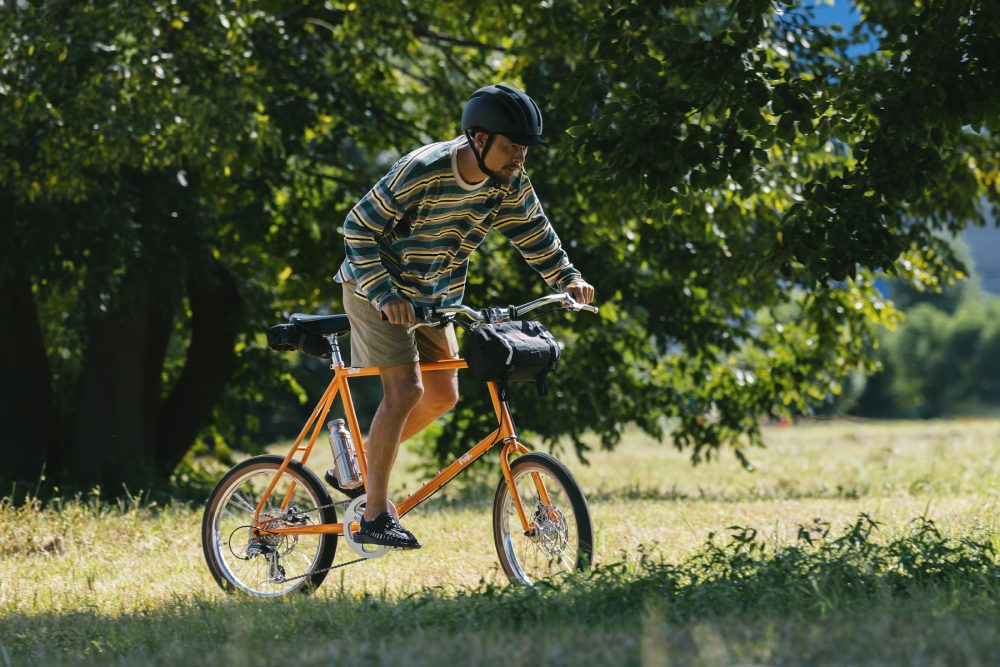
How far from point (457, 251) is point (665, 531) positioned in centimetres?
247

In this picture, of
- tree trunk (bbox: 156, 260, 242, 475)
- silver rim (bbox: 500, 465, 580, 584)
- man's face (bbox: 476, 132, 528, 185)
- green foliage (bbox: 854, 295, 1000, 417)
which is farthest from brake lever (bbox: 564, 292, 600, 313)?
green foliage (bbox: 854, 295, 1000, 417)

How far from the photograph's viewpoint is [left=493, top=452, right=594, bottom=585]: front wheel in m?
4.86

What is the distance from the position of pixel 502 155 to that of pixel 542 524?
1.45 metres

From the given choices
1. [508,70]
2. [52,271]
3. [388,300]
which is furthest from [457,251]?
[508,70]

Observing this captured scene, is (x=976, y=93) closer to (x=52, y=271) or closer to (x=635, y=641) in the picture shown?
(x=635, y=641)

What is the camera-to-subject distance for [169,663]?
3938 millimetres

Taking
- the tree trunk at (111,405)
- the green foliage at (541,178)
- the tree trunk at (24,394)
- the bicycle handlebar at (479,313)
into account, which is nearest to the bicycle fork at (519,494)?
the bicycle handlebar at (479,313)

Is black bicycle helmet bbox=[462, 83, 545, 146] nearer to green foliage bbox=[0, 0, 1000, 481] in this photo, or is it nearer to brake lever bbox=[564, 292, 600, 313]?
brake lever bbox=[564, 292, 600, 313]

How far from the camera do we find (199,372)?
12.2 m

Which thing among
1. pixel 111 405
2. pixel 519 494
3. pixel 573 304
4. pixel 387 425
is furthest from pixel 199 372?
pixel 573 304

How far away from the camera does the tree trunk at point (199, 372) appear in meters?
12.0

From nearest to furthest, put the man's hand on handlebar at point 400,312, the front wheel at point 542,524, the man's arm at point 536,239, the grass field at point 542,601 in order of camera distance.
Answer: the grass field at point 542,601 < the man's hand on handlebar at point 400,312 < the front wheel at point 542,524 < the man's arm at point 536,239

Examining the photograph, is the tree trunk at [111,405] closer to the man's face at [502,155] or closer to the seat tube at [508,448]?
the seat tube at [508,448]

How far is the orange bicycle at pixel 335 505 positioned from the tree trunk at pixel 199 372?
20.4 feet
